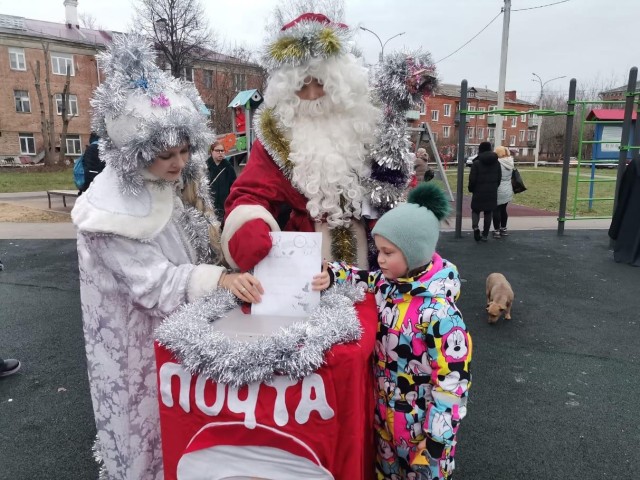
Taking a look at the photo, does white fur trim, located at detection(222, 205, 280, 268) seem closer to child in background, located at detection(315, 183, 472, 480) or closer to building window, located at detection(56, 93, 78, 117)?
child in background, located at detection(315, 183, 472, 480)

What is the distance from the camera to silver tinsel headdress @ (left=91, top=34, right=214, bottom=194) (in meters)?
1.48

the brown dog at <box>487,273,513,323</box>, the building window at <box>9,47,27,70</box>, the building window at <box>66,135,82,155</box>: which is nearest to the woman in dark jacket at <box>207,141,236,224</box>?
the brown dog at <box>487,273,513,323</box>

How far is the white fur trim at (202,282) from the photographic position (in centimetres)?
151

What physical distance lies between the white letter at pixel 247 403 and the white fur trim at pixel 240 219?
516 mm

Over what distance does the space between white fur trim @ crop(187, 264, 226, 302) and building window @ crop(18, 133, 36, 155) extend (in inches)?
1409

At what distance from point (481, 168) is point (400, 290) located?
21.3 ft

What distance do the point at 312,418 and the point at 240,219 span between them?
0.73 metres

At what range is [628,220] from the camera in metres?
6.09

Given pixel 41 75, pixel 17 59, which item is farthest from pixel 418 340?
pixel 17 59

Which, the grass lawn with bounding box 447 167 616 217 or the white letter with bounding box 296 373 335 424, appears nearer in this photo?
the white letter with bounding box 296 373 335 424

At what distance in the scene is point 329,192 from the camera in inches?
72.5

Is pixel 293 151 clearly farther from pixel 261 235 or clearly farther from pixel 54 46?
pixel 54 46

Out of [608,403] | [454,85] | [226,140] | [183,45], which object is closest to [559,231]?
[608,403]

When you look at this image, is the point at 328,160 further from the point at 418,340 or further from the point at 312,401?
the point at 312,401
